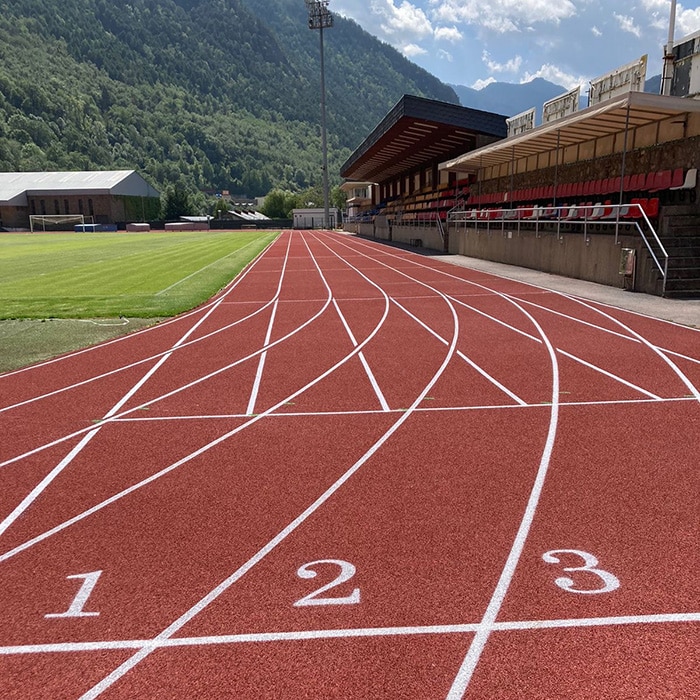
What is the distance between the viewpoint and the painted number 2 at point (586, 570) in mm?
3572

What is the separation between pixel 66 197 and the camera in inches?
4063

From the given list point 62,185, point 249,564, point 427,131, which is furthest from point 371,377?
point 62,185

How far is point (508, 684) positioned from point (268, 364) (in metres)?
6.91

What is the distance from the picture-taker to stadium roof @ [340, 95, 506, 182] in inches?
1266

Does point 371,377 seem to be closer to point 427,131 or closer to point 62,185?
point 427,131

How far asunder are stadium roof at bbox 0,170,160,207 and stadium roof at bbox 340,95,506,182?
229 feet

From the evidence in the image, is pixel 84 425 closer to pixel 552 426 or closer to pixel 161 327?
pixel 552 426

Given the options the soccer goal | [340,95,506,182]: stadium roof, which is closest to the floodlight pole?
[340,95,506,182]: stadium roof

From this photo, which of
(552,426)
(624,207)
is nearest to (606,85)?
(624,207)

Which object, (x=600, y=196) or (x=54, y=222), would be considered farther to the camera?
(x=54, y=222)

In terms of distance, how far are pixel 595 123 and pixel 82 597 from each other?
21.1 m

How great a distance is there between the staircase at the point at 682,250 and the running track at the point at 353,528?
20.4 ft

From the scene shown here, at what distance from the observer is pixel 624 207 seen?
53.6 feet

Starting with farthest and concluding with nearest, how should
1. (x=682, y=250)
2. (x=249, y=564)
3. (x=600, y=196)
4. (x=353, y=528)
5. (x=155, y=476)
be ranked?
1. (x=600, y=196)
2. (x=682, y=250)
3. (x=155, y=476)
4. (x=353, y=528)
5. (x=249, y=564)
